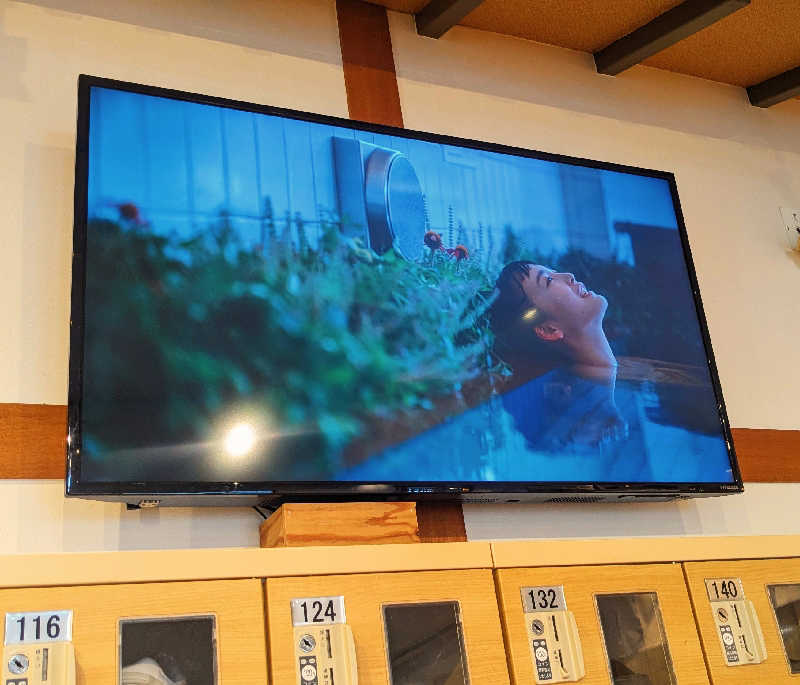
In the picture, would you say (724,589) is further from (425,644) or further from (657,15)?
(657,15)

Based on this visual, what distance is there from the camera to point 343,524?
75.0 inches

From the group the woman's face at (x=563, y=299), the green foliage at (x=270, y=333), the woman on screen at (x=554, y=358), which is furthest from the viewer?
the woman's face at (x=563, y=299)

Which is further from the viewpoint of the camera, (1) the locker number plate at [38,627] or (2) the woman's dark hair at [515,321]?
(2) the woman's dark hair at [515,321]

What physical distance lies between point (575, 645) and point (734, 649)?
1.25 feet

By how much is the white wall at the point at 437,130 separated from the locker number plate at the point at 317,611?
20.9 inches

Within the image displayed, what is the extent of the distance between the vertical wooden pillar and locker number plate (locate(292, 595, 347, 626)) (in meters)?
1.55

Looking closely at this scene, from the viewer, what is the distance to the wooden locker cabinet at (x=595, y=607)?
1.76m

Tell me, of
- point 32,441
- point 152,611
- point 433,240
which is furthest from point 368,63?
point 152,611

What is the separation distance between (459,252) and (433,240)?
8cm

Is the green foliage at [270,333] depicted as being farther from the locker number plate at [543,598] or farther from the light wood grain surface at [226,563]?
the locker number plate at [543,598]

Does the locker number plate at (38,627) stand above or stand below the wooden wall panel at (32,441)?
below

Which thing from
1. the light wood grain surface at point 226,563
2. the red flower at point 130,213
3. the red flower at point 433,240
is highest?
the red flower at point 433,240

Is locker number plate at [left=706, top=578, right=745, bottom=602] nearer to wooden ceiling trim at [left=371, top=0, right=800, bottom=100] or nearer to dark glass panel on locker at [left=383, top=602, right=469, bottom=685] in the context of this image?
dark glass panel on locker at [left=383, top=602, right=469, bottom=685]

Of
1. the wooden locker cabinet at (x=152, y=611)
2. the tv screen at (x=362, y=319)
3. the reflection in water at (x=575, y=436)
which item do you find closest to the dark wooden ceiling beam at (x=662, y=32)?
the tv screen at (x=362, y=319)
